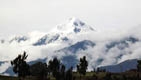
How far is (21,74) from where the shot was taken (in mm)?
189000

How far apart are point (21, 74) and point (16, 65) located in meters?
7.78

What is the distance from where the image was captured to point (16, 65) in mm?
184250

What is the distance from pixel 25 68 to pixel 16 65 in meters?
5.93

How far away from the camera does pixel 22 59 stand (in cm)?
18362

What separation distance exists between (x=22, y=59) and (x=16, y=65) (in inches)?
200

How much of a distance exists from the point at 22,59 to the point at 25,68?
6607mm
